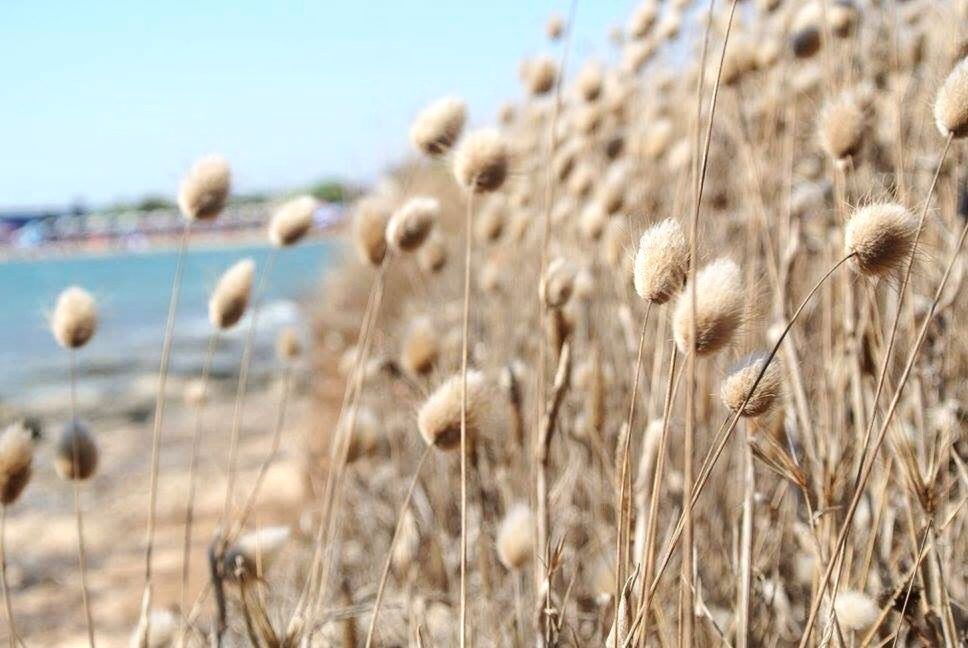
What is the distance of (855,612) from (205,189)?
75 centimetres

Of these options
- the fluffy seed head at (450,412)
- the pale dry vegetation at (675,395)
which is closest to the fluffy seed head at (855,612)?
the pale dry vegetation at (675,395)

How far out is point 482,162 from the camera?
0.81 m

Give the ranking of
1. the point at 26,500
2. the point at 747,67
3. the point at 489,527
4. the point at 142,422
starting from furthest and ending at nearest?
1. the point at 142,422
2. the point at 26,500
3. the point at 747,67
4. the point at 489,527

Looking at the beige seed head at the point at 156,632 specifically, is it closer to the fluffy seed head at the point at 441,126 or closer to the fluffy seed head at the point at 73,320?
the fluffy seed head at the point at 73,320

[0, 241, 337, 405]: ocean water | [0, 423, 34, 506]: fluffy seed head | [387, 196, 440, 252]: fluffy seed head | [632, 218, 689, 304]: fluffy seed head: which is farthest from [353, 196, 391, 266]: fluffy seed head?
[0, 241, 337, 405]: ocean water

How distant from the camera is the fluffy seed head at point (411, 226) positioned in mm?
903

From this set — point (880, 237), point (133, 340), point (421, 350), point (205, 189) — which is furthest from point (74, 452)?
point (133, 340)

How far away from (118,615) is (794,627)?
2427 mm

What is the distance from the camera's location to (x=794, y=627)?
99 centimetres

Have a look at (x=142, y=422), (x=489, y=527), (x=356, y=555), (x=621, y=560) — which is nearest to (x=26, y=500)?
(x=142, y=422)

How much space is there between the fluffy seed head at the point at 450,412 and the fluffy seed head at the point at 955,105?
0.40 meters

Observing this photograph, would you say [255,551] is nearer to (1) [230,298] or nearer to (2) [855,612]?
(1) [230,298]

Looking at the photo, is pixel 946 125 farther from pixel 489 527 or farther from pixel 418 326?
pixel 489 527

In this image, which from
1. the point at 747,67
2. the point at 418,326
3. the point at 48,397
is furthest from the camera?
the point at 48,397
